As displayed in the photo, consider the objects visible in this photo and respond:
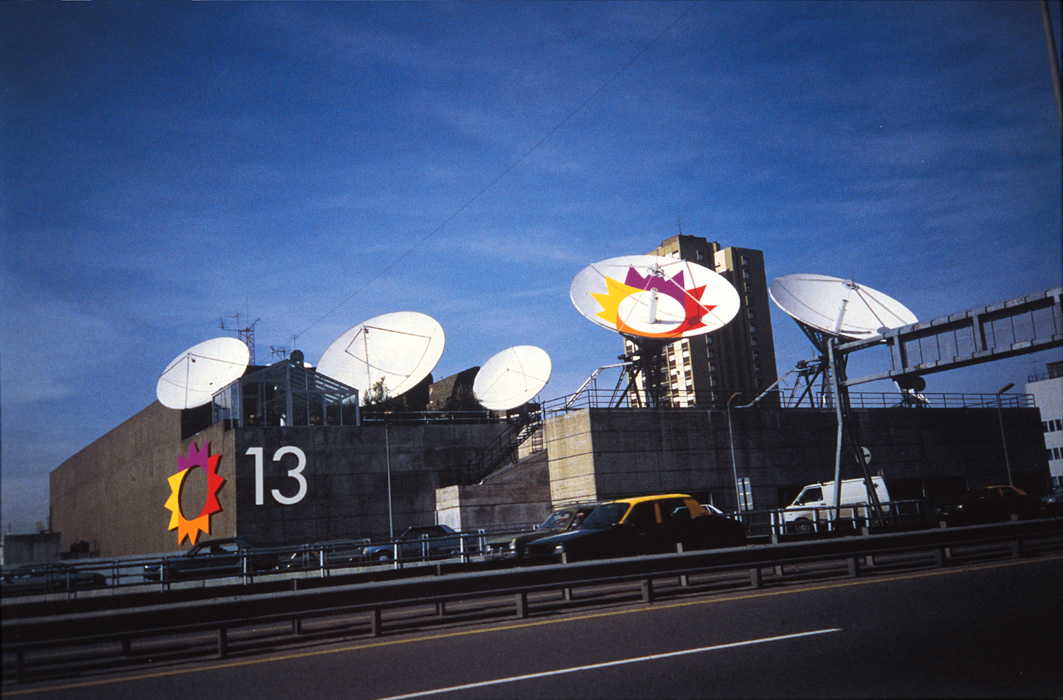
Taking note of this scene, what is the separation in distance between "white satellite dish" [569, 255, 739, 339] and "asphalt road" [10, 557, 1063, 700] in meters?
26.3

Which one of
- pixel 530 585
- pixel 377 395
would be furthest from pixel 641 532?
pixel 377 395

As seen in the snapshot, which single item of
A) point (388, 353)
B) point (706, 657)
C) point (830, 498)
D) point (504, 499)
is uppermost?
point (388, 353)

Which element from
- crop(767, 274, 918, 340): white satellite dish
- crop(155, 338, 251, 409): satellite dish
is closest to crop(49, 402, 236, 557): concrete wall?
crop(155, 338, 251, 409): satellite dish

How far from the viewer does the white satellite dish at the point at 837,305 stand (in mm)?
35406

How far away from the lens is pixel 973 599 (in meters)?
11.0

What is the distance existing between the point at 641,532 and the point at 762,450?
2421 cm

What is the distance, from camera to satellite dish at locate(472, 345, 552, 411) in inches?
1884

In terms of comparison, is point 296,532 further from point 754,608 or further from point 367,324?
point 754,608

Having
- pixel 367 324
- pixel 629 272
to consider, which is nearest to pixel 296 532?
pixel 367 324

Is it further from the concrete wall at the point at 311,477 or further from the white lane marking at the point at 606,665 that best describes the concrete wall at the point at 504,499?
the white lane marking at the point at 606,665

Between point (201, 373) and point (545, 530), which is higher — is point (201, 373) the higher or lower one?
the higher one

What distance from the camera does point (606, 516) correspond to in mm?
19172

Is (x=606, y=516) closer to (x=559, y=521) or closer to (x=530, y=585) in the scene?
(x=559, y=521)

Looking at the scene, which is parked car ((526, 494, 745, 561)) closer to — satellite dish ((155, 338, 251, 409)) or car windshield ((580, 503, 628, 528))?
car windshield ((580, 503, 628, 528))
